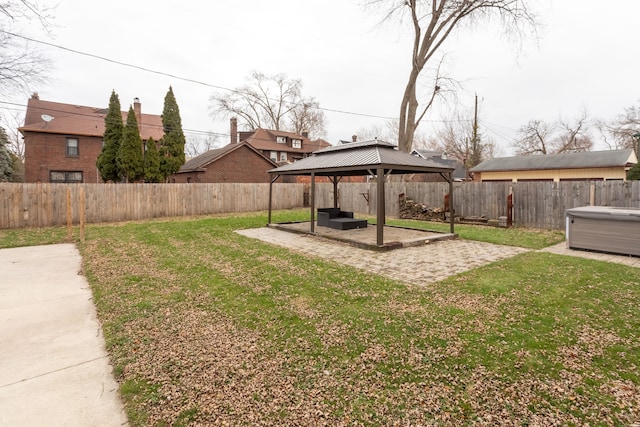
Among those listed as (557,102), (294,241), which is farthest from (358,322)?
(557,102)

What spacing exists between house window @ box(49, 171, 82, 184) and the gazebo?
1957 centimetres

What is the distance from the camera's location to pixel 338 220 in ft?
36.0

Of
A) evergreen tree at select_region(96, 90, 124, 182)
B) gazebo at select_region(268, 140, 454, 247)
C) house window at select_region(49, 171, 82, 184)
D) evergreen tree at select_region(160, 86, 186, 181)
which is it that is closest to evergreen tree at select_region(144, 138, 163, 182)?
evergreen tree at select_region(160, 86, 186, 181)

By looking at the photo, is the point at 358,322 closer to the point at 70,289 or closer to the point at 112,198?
the point at 70,289

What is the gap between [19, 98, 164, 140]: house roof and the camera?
2200 cm

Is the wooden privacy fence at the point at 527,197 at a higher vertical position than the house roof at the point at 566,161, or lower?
lower

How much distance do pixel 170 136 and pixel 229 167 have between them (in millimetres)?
4927

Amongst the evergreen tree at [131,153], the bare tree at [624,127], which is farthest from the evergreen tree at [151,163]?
the bare tree at [624,127]

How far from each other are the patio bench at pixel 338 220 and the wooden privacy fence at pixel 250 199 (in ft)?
15.3

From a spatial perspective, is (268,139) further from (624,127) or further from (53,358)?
(624,127)

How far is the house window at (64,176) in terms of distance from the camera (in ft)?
72.4

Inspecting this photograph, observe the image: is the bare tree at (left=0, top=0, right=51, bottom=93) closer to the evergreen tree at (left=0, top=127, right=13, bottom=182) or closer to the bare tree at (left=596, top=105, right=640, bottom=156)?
the evergreen tree at (left=0, top=127, right=13, bottom=182)

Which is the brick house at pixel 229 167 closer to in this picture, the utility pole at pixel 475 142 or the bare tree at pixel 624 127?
the utility pole at pixel 475 142

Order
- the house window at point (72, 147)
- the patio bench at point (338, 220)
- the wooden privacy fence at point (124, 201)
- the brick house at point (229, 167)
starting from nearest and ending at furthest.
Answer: the patio bench at point (338, 220) < the wooden privacy fence at point (124, 201) < the house window at point (72, 147) < the brick house at point (229, 167)
